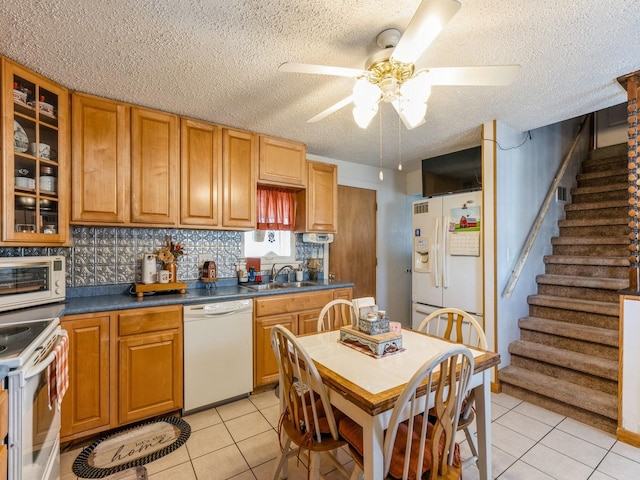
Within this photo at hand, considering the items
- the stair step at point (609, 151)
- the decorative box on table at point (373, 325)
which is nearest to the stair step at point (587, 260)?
the stair step at point (609, 151)

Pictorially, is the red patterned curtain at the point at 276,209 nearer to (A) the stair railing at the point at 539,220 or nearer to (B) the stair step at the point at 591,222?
(A) the stair railing at the point at 539,220

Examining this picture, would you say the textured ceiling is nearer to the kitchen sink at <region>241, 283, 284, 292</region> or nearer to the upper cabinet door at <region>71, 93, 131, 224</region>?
the upper cabinet door at <region>71, 93, 131, 224</region>

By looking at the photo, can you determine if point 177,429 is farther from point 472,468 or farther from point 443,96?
point 443,96

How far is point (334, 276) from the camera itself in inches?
153

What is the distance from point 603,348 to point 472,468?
1747 millimetres

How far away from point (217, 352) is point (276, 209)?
1.54 metres

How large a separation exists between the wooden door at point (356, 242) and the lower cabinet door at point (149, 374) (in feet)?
6.75

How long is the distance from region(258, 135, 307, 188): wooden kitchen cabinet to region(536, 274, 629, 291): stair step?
2.82 meters

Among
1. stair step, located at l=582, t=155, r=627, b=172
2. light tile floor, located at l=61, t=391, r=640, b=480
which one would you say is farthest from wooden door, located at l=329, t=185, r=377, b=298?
stair step, located at l=582, t=155, r=627, b=172

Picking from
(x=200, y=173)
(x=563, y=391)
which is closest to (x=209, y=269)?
(x=200, y=173)

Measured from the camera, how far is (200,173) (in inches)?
105

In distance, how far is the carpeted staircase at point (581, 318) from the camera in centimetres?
243

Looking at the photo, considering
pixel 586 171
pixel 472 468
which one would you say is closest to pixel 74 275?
pixel 472 468

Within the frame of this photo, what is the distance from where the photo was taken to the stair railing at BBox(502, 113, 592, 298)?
2877 mm
